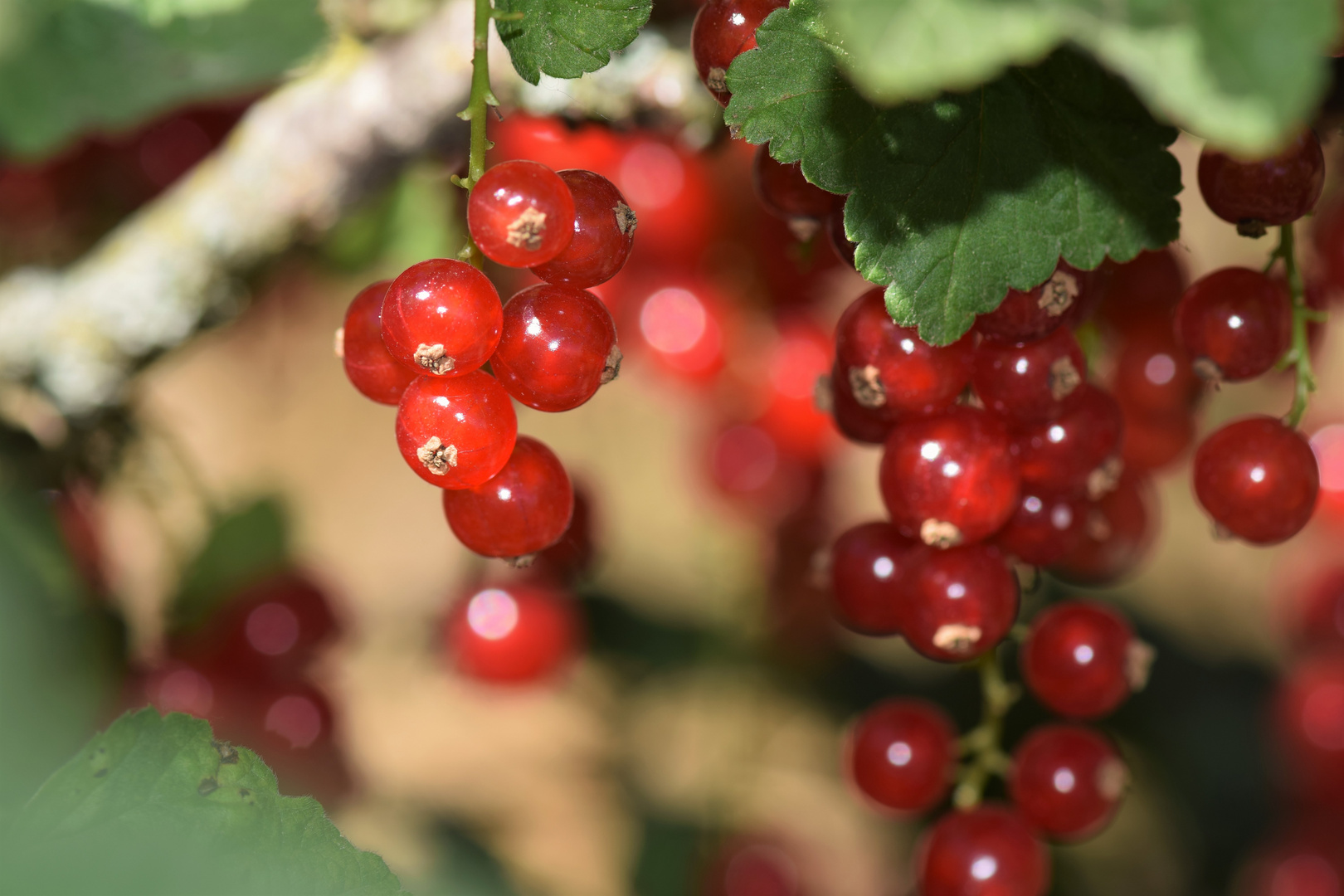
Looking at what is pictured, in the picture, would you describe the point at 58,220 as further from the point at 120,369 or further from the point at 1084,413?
the point at 1084,413

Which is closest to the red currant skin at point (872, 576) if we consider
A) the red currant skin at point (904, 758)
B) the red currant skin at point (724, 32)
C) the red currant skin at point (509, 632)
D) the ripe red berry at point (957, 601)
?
the ripe red berry at point (957, 601)

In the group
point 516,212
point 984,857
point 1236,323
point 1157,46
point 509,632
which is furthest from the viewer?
point 509,632

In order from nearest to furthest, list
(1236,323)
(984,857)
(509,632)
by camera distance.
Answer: (1236,323) < (984,857) < (509,632)

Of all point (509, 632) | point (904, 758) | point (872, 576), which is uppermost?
point (872, 576)

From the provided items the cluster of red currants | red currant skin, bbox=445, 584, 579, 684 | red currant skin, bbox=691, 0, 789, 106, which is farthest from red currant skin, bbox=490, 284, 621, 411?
red currant skin, bbox=445, 584, 579, 684

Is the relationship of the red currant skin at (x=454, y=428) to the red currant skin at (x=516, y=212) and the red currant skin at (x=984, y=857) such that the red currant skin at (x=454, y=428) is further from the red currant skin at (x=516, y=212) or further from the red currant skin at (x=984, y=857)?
the red currant skin at (x=984, y=857)

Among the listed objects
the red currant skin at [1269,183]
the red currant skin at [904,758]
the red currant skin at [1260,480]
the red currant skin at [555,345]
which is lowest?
the red currant skin at [904,758]

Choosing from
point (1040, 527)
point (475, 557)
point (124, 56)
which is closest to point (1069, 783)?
point (1040, 527)

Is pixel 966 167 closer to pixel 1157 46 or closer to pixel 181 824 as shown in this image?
pixel 1157 46
